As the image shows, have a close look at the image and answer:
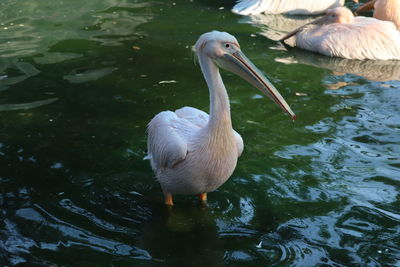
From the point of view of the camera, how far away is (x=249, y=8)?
25.1 ft

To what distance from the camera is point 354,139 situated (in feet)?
14.4

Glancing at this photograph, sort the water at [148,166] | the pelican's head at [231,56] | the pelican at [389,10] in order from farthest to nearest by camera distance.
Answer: the pelican at [389,10] → the water at [148,166] → the pelican's head at [231,56]

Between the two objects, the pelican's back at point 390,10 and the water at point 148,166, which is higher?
the pelican's back at point 390,10

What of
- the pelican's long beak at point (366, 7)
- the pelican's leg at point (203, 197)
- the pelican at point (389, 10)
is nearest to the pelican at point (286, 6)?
the pelican's long beak at point (366, 7)

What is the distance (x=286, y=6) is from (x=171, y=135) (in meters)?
5.13

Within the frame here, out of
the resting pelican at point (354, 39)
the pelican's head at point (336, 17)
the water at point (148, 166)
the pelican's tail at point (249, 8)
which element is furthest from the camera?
the pelican's tail at point (249, 8)

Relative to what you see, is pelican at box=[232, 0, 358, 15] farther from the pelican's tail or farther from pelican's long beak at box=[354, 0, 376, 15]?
pelican's long beak at box=[354, 0, 376, 15]

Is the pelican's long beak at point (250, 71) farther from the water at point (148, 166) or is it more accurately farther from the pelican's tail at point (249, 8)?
the pelican's tail at point (249, 8)

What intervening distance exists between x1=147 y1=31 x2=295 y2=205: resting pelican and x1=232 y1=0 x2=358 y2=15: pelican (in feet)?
15.6

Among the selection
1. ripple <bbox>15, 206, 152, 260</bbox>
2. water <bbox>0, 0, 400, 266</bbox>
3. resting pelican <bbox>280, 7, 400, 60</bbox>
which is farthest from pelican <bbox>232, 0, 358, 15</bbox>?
ripple <bbox>15, 206, 152, 260</bbox>

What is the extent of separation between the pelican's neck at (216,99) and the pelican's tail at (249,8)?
4737 millimetres

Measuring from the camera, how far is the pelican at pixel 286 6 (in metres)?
7.70

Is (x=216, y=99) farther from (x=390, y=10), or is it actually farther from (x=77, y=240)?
(x=390, y=10)

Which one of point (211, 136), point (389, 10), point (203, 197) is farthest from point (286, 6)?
point (211, 136)
